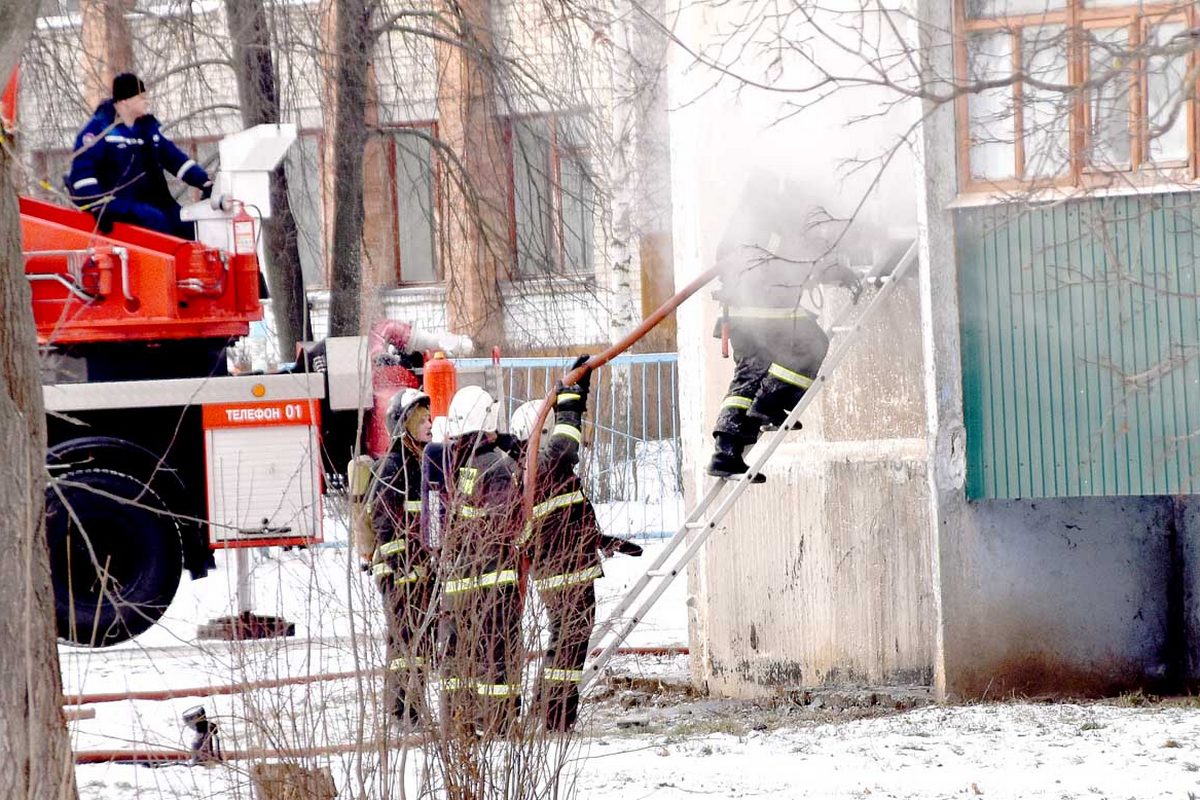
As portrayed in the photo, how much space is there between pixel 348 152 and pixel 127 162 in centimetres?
408

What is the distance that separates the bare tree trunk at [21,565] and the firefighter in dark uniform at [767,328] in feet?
11.5

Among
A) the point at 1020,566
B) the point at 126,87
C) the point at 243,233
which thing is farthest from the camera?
the point at 243,233

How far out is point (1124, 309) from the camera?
6.96m

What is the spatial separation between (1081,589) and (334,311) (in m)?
6.98

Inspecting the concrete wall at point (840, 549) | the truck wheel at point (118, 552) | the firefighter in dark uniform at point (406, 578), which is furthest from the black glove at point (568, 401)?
the truck wheel at point (118, 552)

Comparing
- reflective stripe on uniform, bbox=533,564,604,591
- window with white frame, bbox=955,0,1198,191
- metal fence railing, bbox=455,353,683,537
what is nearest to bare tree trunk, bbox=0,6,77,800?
reflective stripe on uniform, bbox=533,564,604,591

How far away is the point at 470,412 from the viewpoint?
21.8ft

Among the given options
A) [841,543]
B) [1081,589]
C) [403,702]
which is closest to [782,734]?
[841,543]

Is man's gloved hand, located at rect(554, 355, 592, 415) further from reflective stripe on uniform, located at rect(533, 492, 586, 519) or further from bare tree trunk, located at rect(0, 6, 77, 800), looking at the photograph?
bare tree trunk, located at rect(0, 6, 77, 800)

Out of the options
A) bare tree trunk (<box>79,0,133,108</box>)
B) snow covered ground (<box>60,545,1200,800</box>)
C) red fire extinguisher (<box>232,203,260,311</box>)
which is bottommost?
snow covered ground (<box>60,545,1200,800</box>)

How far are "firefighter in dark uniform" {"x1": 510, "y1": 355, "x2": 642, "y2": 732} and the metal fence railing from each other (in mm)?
5718

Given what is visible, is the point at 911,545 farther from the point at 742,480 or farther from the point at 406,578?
the point at 406,578

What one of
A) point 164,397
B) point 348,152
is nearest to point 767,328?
point 164,397

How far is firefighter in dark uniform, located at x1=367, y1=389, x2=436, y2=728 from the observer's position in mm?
4445
